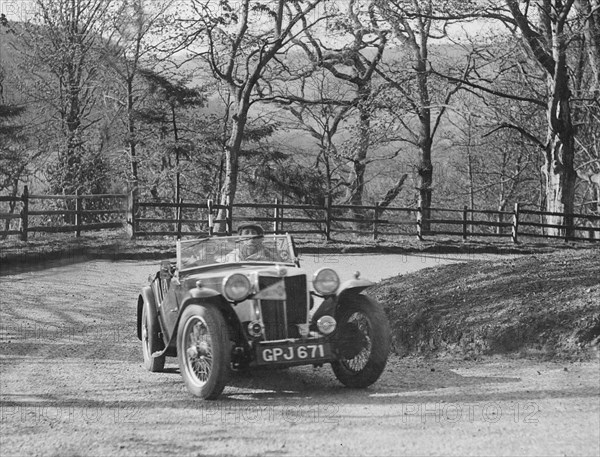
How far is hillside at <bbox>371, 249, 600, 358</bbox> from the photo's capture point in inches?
338

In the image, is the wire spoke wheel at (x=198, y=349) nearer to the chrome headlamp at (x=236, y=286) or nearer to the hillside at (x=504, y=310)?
the chrome headlamp at (x=236, y=286)

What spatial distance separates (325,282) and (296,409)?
4.27 ft

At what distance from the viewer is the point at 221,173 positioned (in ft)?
120

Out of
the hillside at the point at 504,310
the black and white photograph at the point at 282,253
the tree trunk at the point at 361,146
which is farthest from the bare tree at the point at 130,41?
the hillside at the point at 504,310

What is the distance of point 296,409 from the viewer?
6.43 meters

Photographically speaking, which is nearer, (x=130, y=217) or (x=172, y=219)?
(x=130, y=217)

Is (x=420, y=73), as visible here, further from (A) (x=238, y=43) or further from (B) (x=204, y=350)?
(B) (x=204, y=350)

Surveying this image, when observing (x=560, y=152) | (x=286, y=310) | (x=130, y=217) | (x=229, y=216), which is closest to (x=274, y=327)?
(x=286, y=310)

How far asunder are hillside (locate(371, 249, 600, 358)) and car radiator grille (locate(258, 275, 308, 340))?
105 inches

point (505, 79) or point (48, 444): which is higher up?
point (505, 79)

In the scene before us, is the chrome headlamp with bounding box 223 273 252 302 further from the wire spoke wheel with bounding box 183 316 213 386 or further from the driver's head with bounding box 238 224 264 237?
the driver's head with bounding box 238 224 264 237

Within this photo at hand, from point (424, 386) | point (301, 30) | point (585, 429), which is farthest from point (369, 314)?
point (301, 30)

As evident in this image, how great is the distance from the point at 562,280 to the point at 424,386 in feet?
12.3

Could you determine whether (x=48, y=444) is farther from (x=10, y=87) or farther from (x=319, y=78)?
(x=319, y=78)
